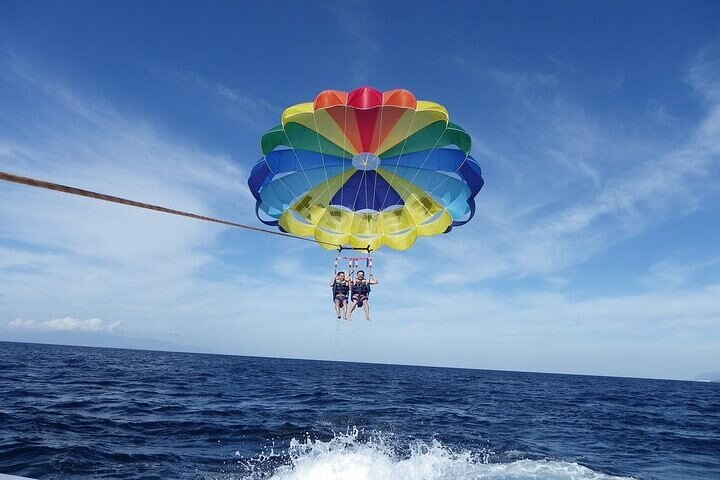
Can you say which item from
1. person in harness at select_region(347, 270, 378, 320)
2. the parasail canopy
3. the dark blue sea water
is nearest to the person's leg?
person in harness at select_region(347, 270, 378, 320)

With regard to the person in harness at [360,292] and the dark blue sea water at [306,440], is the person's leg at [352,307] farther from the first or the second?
the dark blue sea water at [306,440]

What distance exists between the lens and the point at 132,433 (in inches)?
487

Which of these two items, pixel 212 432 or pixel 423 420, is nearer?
pixel 212 432

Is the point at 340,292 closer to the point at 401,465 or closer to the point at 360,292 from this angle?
the point at 360,292

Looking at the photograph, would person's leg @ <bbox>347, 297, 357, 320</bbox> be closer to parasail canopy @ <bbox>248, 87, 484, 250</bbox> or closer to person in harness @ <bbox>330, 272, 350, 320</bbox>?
person in harness @ <bbox>330, 272, 350, 320</bbox>

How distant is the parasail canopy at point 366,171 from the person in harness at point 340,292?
3.36 feet

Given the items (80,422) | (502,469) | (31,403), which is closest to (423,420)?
(502,469)

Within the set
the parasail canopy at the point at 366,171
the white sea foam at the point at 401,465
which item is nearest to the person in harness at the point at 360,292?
the parasail canopy at the point at 366,171

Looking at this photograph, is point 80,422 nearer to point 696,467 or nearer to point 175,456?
point 175,456

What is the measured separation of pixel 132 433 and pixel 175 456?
2.46m

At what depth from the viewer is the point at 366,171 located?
14.0 m

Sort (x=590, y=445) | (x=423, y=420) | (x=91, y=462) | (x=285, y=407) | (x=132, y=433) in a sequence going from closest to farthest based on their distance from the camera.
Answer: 1. (x=91, y=462)
2. (x=132, y=433)
3. (x=590, y=445)
4. (x=423, y=420)
5. (x=285, y=407)

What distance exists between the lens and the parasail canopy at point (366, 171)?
11.9 metres

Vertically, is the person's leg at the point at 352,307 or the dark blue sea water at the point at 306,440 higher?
the person's leg at the point at 352,307
